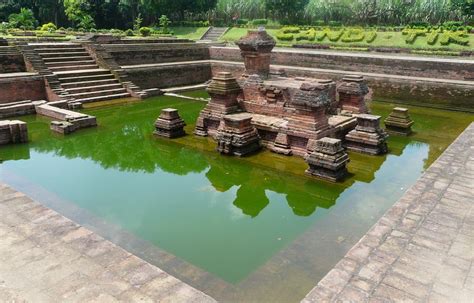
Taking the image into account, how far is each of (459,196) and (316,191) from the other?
1.98 m

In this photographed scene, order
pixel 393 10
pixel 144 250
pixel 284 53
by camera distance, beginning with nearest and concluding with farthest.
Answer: pixel 144 250 < pixel 284 53 < pixel 393 10

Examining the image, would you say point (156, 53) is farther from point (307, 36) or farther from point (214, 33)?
point (214, 33)

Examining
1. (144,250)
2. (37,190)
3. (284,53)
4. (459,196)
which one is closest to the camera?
(144,250)

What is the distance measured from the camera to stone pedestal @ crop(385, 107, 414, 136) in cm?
941

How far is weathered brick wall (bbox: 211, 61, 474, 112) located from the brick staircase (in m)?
18.5

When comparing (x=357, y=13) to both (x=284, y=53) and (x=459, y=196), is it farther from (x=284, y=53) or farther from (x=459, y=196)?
(x=459, y=196)

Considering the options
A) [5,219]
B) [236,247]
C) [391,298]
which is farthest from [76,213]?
[391,298]

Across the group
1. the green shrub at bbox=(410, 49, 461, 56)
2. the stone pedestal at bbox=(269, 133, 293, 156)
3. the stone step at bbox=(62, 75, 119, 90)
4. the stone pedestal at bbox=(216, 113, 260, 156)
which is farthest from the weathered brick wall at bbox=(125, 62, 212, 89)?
the green shrub at bbox=(410, 49, 461, 56)

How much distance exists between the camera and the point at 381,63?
14.9m

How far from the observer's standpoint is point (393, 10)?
32.0m

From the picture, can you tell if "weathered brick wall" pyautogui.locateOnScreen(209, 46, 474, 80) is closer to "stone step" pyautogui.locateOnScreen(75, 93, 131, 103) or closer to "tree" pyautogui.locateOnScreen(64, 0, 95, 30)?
"stone step" pyautogui.locateOnScreen(75, 93, 131, 103)

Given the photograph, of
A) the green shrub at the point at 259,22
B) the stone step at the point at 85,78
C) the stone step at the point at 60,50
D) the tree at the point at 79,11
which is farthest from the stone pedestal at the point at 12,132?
the green shrub at the point at 259,22

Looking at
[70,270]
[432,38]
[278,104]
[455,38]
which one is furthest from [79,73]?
[455,38]

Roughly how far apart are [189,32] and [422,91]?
25672mm
